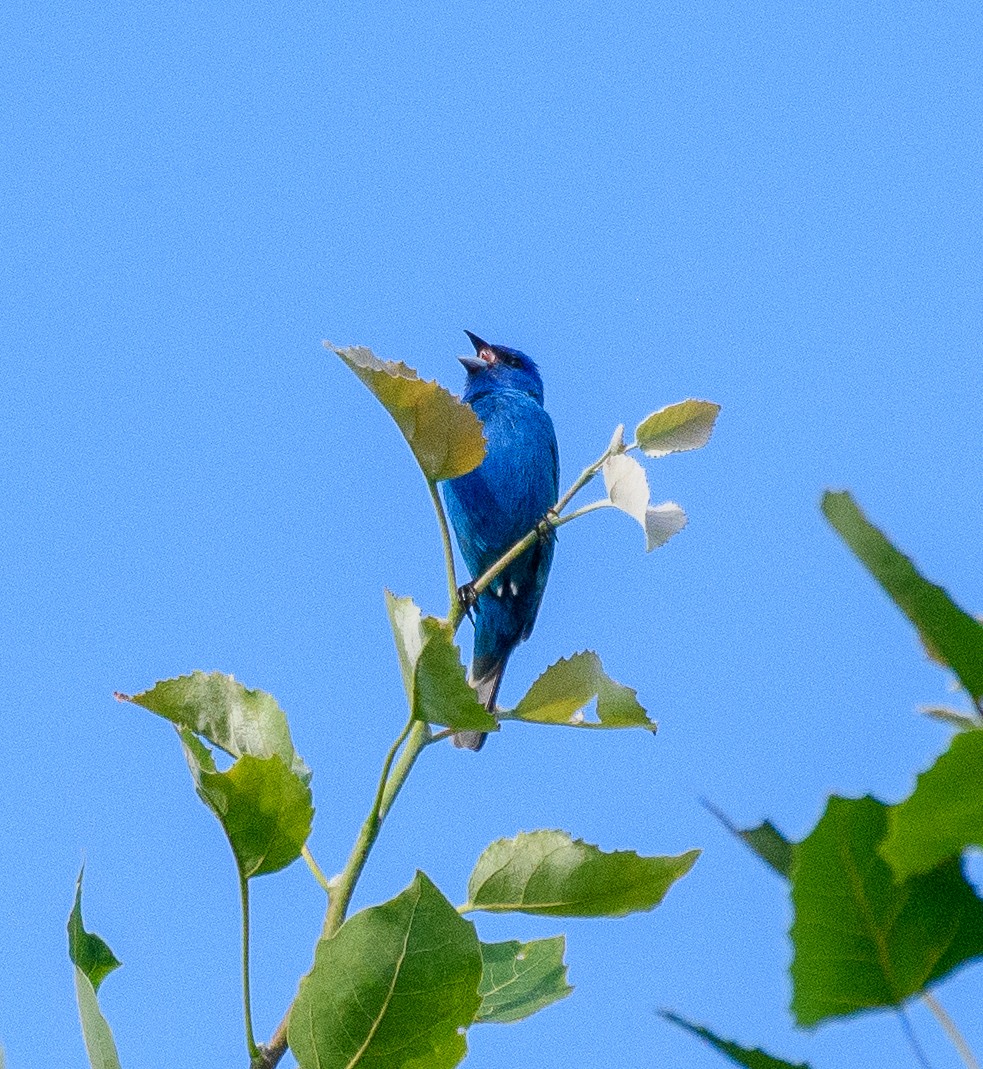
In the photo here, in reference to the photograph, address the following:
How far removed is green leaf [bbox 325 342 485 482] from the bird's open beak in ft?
22.1

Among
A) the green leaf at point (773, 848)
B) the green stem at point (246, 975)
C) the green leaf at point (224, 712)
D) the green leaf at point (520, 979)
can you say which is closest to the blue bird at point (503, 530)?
the green leaf at point (520, 979)

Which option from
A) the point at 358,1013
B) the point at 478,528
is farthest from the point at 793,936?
the point at 478,528

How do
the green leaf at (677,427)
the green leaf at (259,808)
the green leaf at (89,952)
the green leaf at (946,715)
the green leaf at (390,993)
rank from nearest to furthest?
the green leaf at (946,715) → the green leaf at (390,993) → the green leaf at (259,808) → the green leaf at (89,952) → the green leaf at (677,427)

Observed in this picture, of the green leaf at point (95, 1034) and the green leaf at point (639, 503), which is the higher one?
the green leaf at point (639, 503)

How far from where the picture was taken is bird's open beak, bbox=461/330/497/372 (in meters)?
8.66

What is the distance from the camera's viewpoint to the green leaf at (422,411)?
1912 millimetres

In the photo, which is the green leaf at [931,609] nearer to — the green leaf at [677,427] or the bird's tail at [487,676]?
the green leaf at [677,427]

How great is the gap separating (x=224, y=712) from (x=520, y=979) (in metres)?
0.55

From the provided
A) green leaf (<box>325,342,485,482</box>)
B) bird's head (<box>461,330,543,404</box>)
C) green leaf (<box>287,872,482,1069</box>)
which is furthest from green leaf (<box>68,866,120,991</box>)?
bird's head (<box>461,330,543,404</box>)

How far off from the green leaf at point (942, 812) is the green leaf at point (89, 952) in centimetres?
120

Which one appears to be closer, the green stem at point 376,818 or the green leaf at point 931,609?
the green leaf at point 931,609

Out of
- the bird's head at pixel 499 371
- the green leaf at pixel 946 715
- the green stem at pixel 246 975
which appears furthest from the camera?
the bird's head at pixel 499 371

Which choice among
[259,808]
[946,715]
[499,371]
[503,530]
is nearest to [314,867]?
[259,808]

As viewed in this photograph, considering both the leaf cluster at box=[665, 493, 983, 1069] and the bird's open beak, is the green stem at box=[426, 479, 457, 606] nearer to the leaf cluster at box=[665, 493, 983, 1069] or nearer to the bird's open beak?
the leaf cluster at box=[665, 493, 983, 1069]
